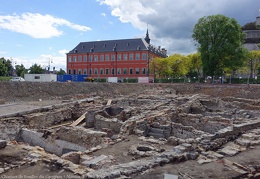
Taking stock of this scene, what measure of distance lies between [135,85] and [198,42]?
12572 mm

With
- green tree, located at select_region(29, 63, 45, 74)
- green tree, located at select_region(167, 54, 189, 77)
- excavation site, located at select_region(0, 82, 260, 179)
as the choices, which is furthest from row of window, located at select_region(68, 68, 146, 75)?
excavation site, located at select_region(0, 82, 260, 179)

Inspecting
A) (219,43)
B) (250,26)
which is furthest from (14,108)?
(250,26)

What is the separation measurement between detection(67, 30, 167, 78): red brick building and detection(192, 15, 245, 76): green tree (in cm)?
2532

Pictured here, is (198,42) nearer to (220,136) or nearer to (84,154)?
(220,136)

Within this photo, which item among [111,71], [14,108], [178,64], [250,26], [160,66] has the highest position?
[250,26]

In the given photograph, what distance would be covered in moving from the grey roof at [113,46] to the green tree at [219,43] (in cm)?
2616

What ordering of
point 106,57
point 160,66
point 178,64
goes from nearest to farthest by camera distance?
point 178,64 → point 160,66 → point 106,57

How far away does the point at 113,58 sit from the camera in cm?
6962

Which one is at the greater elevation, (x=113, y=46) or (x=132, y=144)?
(x=113, y=46)

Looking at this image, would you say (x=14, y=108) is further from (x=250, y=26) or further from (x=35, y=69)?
(x=250, y=26)

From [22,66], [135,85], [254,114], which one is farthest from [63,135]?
[22,66]

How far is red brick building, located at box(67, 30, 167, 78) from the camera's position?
66.1 metres

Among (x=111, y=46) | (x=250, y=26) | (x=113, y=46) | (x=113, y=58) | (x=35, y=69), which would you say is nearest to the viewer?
(x=113, y=58)

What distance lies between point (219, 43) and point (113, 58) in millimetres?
35382
